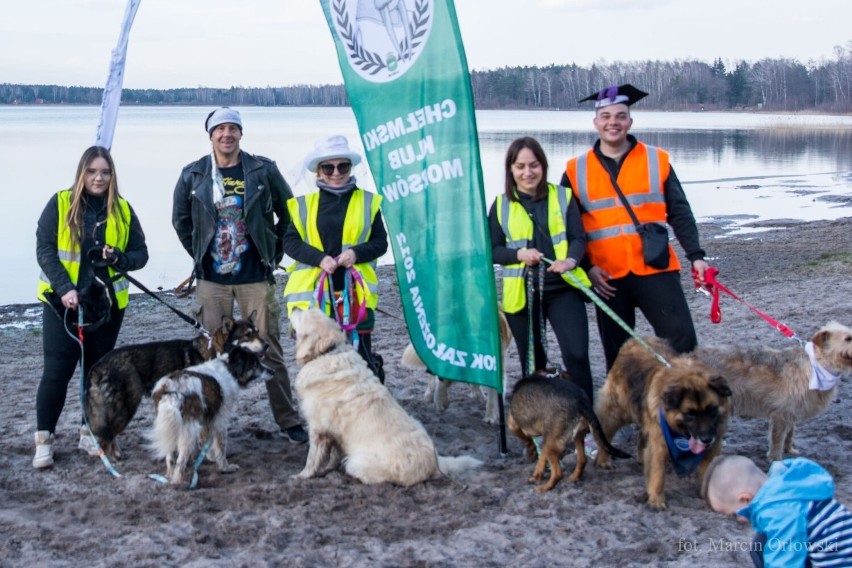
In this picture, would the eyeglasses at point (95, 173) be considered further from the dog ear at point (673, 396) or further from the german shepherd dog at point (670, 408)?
the dog ear at point (673, 396)

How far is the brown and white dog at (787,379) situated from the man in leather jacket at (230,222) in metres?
3.14

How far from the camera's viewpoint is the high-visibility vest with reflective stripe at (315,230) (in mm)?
6086

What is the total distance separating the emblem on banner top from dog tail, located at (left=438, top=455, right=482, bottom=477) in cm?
257

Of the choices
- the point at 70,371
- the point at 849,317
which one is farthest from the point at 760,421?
the point at 70,371

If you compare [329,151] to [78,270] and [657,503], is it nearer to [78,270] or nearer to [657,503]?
[78,270]

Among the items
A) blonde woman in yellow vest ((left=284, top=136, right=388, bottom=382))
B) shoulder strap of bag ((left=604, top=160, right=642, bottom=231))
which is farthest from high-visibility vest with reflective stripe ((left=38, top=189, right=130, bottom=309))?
shoulder strap of bag ((left=604, top=160, right=642, bottom=231))

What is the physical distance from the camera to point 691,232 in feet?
19.7

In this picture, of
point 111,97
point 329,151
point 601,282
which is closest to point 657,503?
point 601,282

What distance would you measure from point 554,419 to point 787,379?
1.85 m

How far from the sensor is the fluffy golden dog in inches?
222

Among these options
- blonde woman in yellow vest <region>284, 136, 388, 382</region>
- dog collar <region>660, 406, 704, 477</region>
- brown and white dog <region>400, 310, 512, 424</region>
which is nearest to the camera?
dog collar <region>660, 406, 704, 477</region>

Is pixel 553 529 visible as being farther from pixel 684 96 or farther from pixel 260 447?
pixel 684 96

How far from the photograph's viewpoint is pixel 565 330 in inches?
231

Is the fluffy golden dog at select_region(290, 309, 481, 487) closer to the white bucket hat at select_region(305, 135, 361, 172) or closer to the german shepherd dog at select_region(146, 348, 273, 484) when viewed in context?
the german shepherd dog at select_region(146, 348, 273, 484)
